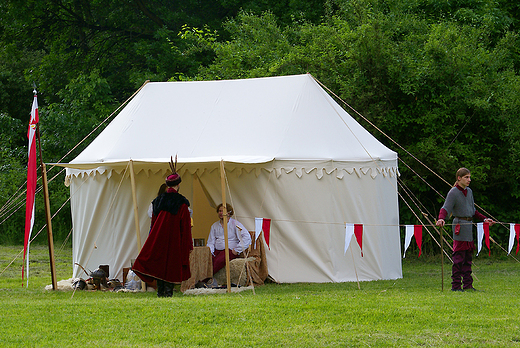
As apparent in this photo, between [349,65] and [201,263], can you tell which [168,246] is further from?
[349,65]

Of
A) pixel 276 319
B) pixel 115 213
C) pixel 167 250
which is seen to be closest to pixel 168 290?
pixel 167 250

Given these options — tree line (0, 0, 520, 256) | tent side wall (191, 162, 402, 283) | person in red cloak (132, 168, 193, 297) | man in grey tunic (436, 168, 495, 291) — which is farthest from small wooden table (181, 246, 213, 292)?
tree line (0, 0, 520, 256)

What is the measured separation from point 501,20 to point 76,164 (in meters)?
9.84

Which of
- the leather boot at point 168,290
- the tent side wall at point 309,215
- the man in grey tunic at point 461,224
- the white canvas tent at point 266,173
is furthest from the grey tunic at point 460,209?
the leather boot at point 168,290

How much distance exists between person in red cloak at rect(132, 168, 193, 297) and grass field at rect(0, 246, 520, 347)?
0.45m

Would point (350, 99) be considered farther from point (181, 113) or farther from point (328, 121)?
point (181, 113)

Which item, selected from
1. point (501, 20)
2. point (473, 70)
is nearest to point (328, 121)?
point (473, 70)

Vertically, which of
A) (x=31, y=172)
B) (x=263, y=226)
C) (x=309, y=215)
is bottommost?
(x=263, y=226)

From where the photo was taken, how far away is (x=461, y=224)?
6539 millimetres

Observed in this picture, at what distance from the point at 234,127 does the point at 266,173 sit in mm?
869

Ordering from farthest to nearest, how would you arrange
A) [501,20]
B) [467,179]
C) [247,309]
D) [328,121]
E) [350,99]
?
[501,20], [350,99], [328,121], [467,179], [247,309]

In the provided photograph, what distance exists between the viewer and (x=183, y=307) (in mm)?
5527

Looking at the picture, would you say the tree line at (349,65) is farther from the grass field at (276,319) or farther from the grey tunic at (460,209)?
the grass field at (276,319)

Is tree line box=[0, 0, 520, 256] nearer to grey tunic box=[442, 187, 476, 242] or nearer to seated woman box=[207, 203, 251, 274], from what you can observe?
grey tunic box=[442, 187, 476, 242]
